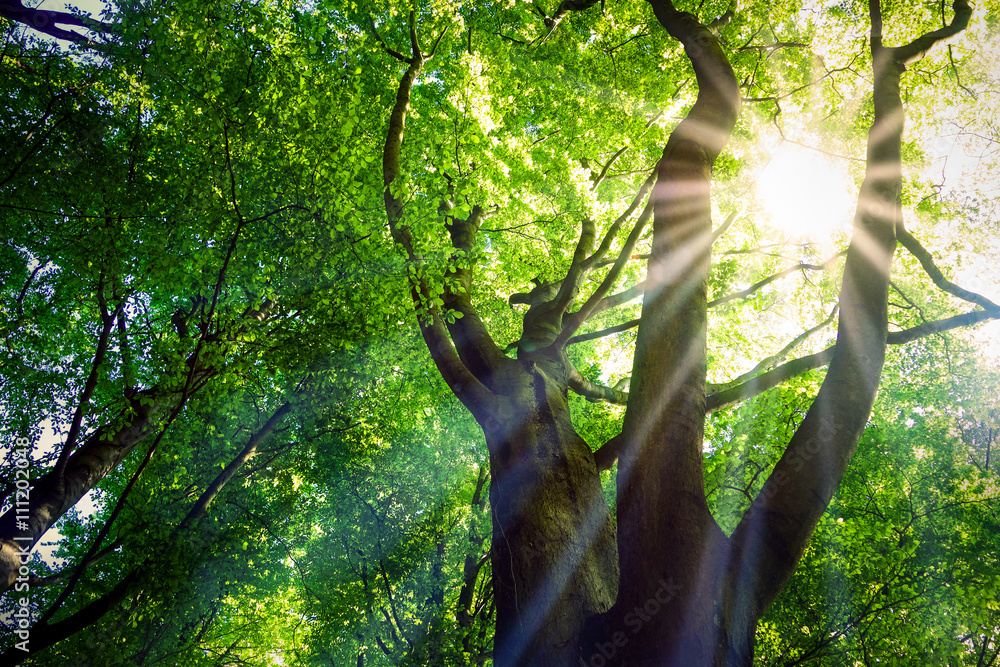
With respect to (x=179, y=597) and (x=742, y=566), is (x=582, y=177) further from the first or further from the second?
(x=179, y=597)

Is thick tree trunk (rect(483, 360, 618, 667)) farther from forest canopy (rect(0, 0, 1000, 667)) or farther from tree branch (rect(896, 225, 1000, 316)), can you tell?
tree branch (rect(896, 225, 1000, 316))
